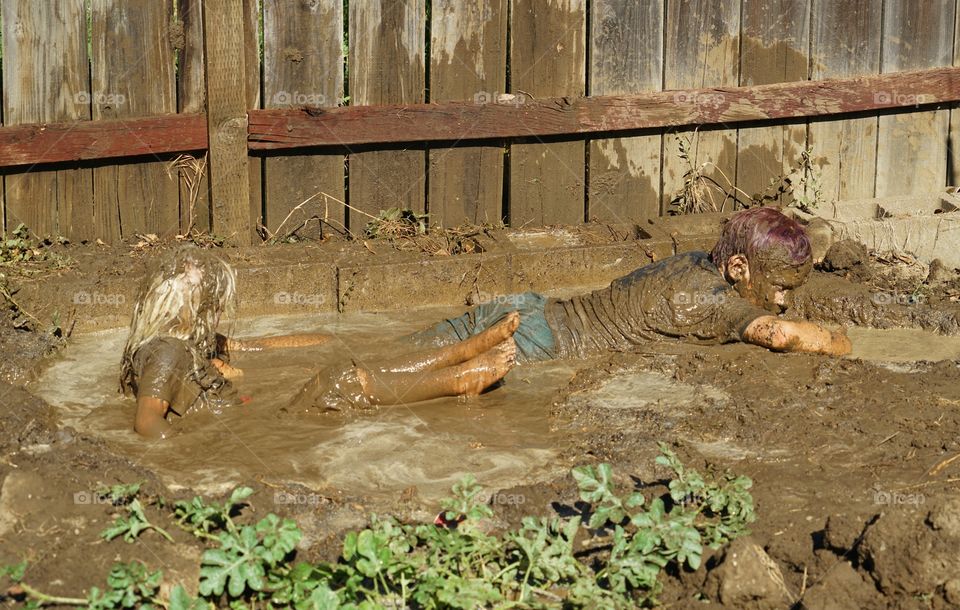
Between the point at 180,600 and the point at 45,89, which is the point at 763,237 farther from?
the point at 45,89

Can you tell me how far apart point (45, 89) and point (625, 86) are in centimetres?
419

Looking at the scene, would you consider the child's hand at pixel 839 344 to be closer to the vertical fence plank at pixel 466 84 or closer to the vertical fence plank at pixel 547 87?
the vertical fence plank at pixel 547 87

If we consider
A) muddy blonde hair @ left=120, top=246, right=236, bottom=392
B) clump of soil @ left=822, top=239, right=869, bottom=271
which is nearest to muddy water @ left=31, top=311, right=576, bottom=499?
muddy blonde hair @ left=120, top=246, right=236, bottom=392

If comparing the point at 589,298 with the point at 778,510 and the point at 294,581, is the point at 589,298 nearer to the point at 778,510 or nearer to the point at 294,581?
the point at 778,510

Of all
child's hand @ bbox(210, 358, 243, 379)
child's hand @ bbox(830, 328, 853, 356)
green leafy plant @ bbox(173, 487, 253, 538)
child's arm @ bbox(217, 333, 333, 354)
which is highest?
child's hand @ bbox(830, 328, 853, 356)

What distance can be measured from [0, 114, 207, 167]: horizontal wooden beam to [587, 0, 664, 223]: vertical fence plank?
9.78 feet

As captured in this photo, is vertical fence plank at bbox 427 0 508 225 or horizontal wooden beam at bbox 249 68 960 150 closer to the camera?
horizontal wooden beam at bbox 249 68 960 150

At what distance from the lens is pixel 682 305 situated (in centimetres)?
809

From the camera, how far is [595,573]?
17.4 ft

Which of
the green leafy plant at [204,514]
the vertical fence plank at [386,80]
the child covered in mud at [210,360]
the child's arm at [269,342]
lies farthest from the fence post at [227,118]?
the green leafy plant at [204,514]

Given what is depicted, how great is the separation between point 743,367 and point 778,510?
206 cm

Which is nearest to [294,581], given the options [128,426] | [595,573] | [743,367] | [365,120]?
[595,573]

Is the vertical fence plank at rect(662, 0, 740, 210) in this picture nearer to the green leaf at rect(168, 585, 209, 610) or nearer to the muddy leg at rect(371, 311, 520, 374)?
the muddy leg at rect(371, 311, 520, 374)

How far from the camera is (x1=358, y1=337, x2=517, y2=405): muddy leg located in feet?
24.1
